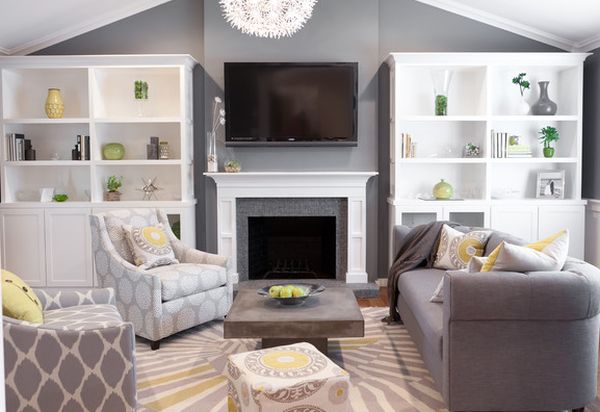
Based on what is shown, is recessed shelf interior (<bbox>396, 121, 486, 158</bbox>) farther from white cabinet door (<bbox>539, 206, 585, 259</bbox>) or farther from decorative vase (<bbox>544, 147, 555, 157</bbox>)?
white cabinet door (<bbox>539, 206, 585, 259</bbox>)

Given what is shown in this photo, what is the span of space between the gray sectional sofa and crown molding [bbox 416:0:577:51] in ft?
12.5

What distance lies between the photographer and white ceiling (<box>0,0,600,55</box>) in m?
5.17

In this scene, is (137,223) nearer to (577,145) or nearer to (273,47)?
(273,47)

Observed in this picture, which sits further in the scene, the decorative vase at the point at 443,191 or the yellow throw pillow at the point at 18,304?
the decorative vase at the point at 443,191

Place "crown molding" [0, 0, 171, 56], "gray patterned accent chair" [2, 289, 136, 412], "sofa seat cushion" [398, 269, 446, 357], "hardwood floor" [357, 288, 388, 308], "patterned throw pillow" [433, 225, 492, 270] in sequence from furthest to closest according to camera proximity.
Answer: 1. "crown molding" [0, 0, 171, 56]
2. "hardwood floor" [357, 288, 388, 308]
3. "patterned throw pillow" [433, 225, 492, 270]
4. "sofa seat cushion" [398, 269, 446, 357]
5. "gray patterned accent chair" [2, 289, 136, 412]

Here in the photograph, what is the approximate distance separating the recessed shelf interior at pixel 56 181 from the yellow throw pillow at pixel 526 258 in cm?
445

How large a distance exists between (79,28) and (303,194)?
9.17 ft

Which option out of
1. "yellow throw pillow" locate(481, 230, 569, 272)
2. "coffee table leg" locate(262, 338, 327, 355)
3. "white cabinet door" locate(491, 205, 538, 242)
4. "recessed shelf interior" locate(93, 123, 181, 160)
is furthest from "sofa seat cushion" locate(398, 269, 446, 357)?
"recessed shelf interior" locate(93, 123, 181, 160)

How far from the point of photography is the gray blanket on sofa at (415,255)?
4.48m

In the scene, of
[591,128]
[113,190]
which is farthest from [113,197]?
[591,128]

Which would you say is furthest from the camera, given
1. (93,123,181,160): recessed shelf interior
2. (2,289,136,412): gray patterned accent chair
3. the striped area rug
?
(93,123,181,160): recessed shelf interior

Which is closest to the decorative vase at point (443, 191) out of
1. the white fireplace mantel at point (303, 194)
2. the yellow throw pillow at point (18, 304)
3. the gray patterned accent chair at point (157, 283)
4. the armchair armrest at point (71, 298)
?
the white fireplace mantel at point (303, 194)

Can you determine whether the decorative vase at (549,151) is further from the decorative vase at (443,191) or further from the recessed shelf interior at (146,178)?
the recessed shelf interior at (146,178)

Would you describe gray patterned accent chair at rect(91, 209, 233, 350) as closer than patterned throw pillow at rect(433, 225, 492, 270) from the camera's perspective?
Yes
